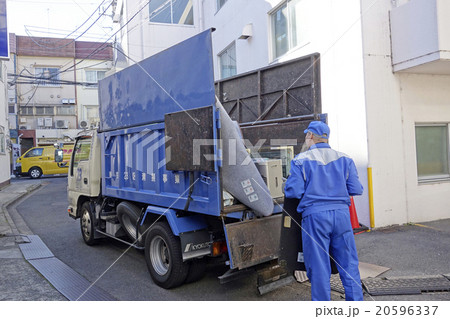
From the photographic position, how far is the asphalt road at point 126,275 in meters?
4.37

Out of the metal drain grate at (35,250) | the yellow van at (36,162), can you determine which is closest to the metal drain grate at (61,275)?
the metal drain grate at (35,250)

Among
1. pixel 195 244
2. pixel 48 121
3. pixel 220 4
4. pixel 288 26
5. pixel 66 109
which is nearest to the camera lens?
pixel 195 244

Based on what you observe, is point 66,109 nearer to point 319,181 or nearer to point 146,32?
point 146,32

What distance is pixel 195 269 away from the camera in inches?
A: 181

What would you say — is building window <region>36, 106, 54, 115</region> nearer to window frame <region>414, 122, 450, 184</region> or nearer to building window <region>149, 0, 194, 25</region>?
building window <region>149, 0, 194, 25</region>

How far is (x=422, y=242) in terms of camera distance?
605cm

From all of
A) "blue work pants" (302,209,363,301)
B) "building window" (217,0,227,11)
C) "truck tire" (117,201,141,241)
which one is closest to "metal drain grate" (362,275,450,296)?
"blue work pants" (302,209,363,301)

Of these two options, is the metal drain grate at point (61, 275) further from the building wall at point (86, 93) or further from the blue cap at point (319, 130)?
the building wall at point (86, 93)

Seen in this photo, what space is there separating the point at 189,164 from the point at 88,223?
368 centimetres

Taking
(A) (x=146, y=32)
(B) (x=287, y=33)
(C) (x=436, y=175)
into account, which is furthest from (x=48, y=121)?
(C) (x=436, y=175)

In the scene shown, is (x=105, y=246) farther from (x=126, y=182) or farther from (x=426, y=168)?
(x=426, y=168)

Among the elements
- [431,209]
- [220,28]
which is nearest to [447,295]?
[431,209]

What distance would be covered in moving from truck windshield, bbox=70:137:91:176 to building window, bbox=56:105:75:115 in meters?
24.0

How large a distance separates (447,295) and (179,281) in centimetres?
306
